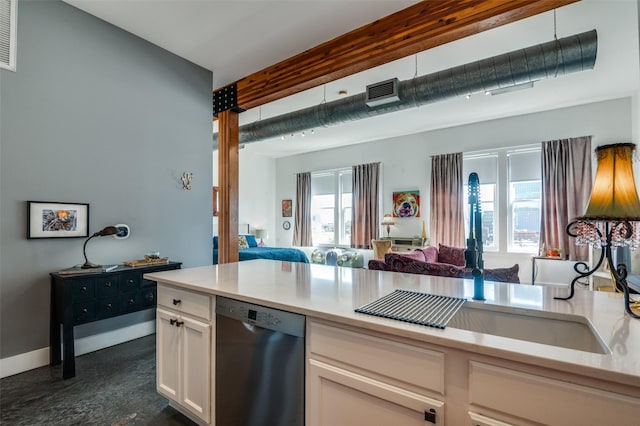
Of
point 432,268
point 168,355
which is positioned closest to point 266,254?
point 432,268

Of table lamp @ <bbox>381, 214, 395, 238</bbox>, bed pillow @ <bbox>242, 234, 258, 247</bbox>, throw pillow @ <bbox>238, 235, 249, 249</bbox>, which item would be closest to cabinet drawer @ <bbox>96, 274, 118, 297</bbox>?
throw pillow @ <bbox>238, 235, 249, 249</bbox>

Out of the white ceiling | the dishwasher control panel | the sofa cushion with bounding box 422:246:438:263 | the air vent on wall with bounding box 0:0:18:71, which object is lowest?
the sofa cushion with bounding box 422:246:438:263

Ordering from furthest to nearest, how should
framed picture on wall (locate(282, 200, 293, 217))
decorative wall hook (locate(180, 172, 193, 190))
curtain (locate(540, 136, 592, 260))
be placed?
framed picture on wall (locate(282, 200, 293, 217))
curtain (locate(540, 136, 592, 260))
decorative wall hook (locate(180, 172, 193, 190))

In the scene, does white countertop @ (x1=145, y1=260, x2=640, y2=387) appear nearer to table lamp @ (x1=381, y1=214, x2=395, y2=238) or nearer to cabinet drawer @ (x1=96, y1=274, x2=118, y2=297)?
cabinet drawer @ (x1=96, y1=274, x2=118, y2=297)

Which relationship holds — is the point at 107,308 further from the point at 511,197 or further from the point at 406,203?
the point at 511,197

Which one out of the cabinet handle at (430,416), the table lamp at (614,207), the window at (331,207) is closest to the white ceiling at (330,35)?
the table lamp at (614,207)

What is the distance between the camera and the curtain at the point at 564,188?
15.8 feet

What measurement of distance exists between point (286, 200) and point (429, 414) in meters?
7.77

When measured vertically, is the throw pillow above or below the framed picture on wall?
below

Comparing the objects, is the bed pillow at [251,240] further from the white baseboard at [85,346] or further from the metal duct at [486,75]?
the white baseboard at [85,346]

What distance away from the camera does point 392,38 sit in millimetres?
2688

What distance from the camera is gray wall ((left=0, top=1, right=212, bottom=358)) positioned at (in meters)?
2.40

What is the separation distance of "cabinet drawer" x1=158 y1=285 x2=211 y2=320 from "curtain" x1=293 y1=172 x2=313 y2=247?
6157 mm

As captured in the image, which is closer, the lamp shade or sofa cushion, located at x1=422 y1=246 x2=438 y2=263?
the lamp shade
